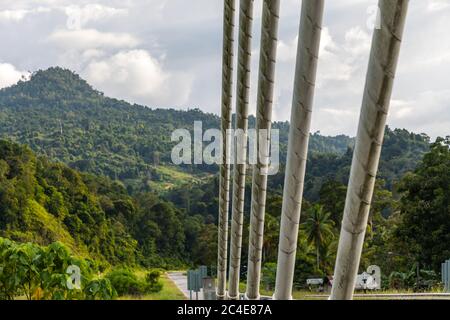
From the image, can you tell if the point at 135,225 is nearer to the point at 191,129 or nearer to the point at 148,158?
the point at 148,158

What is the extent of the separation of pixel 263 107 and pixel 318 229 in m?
31.9

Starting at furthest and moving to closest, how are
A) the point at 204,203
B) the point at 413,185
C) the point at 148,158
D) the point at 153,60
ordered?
the point at 153,60 → the point at 148,158 → the point at 204,203 → the point at 413,185

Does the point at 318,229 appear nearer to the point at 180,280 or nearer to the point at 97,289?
the point at 180,280

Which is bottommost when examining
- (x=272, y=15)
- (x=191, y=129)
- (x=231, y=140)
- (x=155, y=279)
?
(x=155, y=279)

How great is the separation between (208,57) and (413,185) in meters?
33.1

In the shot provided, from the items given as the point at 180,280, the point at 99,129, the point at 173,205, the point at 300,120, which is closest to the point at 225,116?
the point at 300,120

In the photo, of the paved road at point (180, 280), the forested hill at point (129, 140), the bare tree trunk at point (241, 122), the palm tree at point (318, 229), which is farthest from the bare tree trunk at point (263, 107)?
the forested hill at point (129, 140)

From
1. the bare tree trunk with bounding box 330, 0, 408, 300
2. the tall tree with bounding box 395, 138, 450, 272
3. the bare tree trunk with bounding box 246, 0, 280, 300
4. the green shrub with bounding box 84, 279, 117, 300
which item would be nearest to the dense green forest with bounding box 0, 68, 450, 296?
the tall tree with bounding box 395, 138, 450, 272

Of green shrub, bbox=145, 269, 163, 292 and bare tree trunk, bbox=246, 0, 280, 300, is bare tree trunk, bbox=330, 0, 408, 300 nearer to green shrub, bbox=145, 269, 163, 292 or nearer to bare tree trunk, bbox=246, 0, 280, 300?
bare tree trunk, bbox=246, 0, 280, 300

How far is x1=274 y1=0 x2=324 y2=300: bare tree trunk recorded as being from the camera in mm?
5816

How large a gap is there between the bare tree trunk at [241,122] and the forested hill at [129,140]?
1535 inches

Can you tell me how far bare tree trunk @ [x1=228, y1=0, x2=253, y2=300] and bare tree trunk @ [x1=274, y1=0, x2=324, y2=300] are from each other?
316 centimetres

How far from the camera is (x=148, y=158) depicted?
283 feet
